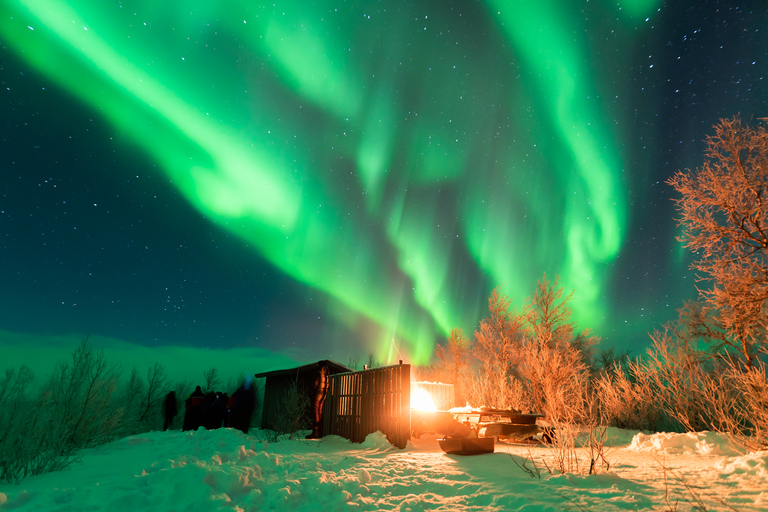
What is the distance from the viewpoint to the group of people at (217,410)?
58.7ft

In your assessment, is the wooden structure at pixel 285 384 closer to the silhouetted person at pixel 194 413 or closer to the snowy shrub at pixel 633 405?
the silhouetted person at pixel 194 413

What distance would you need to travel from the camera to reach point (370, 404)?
504 inches

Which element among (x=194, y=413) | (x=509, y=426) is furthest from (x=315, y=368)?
(x=509, y=426)

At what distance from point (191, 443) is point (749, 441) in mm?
13338

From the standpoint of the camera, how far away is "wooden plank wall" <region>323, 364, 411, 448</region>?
1133cm

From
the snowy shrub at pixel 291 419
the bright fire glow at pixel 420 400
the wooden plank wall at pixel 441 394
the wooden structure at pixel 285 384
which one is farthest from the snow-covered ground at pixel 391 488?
the wooden plank wall at pixel 441 394

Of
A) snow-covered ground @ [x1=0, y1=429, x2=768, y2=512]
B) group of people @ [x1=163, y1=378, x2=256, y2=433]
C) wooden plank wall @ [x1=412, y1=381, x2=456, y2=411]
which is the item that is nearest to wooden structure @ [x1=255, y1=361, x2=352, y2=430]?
group of people @ [x1=163, y1=378, x2=256, y2=433]

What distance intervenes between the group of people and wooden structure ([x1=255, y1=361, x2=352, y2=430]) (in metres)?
1.68

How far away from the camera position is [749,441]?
6.56 meters

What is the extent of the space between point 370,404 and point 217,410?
10368 mm

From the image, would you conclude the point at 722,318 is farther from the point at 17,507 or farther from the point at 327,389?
the point at 17,507

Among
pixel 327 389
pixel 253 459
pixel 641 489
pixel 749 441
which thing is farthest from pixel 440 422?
pixel 327 389

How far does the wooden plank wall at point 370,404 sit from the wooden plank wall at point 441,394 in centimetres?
600

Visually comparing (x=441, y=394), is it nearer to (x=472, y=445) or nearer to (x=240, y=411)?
(x=240, y=411)
